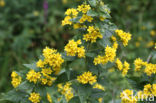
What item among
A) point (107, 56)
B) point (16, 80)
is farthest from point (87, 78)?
point (16, 80)

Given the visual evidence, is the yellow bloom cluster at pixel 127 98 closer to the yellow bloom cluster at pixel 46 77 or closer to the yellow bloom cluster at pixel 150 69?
the yellow bloom cluster at pixel 150 69

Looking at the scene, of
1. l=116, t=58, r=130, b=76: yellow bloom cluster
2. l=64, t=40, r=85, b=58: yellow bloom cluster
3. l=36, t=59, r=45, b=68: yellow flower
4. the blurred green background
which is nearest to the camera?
l=64, t=40, r=85, b=58: yellow bloom cluster

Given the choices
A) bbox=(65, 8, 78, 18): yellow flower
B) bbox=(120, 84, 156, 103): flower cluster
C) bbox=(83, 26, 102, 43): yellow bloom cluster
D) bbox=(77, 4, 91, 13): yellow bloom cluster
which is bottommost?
bbox=(120, 84, 156, 103): flower cluster

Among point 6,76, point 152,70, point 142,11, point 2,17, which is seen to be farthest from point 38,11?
point 152,70

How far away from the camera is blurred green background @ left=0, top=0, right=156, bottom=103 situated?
14.0 ft

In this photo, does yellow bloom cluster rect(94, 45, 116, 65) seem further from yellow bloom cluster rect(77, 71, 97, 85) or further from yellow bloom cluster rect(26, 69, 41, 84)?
yellow bloom cluster rect(26, 69, 41, 84)

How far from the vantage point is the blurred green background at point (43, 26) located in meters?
4.25

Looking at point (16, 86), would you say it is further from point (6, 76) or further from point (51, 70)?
point (6, 76)

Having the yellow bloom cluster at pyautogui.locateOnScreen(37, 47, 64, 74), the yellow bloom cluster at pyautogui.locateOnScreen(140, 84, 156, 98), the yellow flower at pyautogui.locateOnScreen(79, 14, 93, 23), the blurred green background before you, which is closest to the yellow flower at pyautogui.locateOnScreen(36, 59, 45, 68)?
the yellow bloom cluster at pyautogui.locateOnScreen(37, 47, 64, 74)

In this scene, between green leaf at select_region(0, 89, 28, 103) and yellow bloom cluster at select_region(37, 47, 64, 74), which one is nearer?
yellow bloom cluster at select_region(37, 47, 64, 74)

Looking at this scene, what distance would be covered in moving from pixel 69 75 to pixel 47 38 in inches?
103

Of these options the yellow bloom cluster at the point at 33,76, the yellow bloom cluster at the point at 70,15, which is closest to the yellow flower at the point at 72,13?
the yellow bloom cluster at the point at 70,15

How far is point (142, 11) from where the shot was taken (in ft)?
16.6

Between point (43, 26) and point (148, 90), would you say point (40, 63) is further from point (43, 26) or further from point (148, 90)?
point (43, 26)
